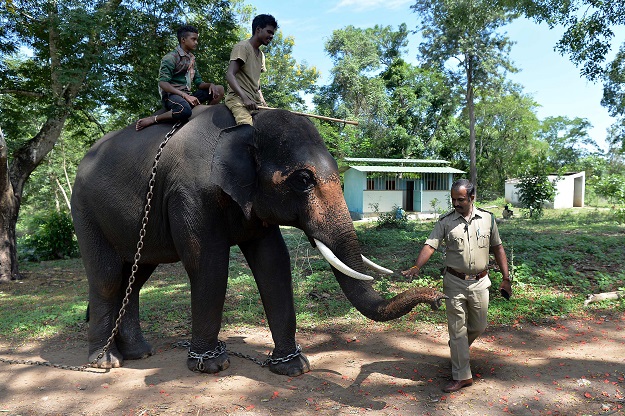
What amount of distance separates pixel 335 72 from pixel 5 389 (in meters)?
30.3

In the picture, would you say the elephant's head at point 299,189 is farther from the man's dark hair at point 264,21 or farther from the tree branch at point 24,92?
the tree branch at point 24,92

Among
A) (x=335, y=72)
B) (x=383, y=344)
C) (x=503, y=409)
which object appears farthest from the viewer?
(x=335, y=72)

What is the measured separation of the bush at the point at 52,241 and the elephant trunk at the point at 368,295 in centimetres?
1379

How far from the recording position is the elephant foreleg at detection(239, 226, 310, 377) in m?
4.50

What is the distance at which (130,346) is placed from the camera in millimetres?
5000

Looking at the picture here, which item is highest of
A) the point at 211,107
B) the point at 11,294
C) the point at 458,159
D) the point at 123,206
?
the point at 458,159

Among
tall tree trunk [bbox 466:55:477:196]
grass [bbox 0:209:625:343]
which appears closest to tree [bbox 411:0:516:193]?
tall tree trunk [bbox 466:55:477:196]

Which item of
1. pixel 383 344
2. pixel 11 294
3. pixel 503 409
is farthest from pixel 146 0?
pixel 503 409

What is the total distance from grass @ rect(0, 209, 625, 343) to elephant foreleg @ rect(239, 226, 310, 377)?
5.15 feet

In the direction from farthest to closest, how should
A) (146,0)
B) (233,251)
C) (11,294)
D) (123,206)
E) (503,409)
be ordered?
(233,251) → (146,0) → (11,294) → (123,206) → (503,409)

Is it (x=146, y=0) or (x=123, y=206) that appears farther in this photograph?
(x=146, y=0)

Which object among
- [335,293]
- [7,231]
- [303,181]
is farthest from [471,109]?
[303,181]

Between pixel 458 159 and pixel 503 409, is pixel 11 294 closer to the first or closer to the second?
pixel 503 409

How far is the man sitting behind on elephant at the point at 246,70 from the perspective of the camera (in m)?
4.39
